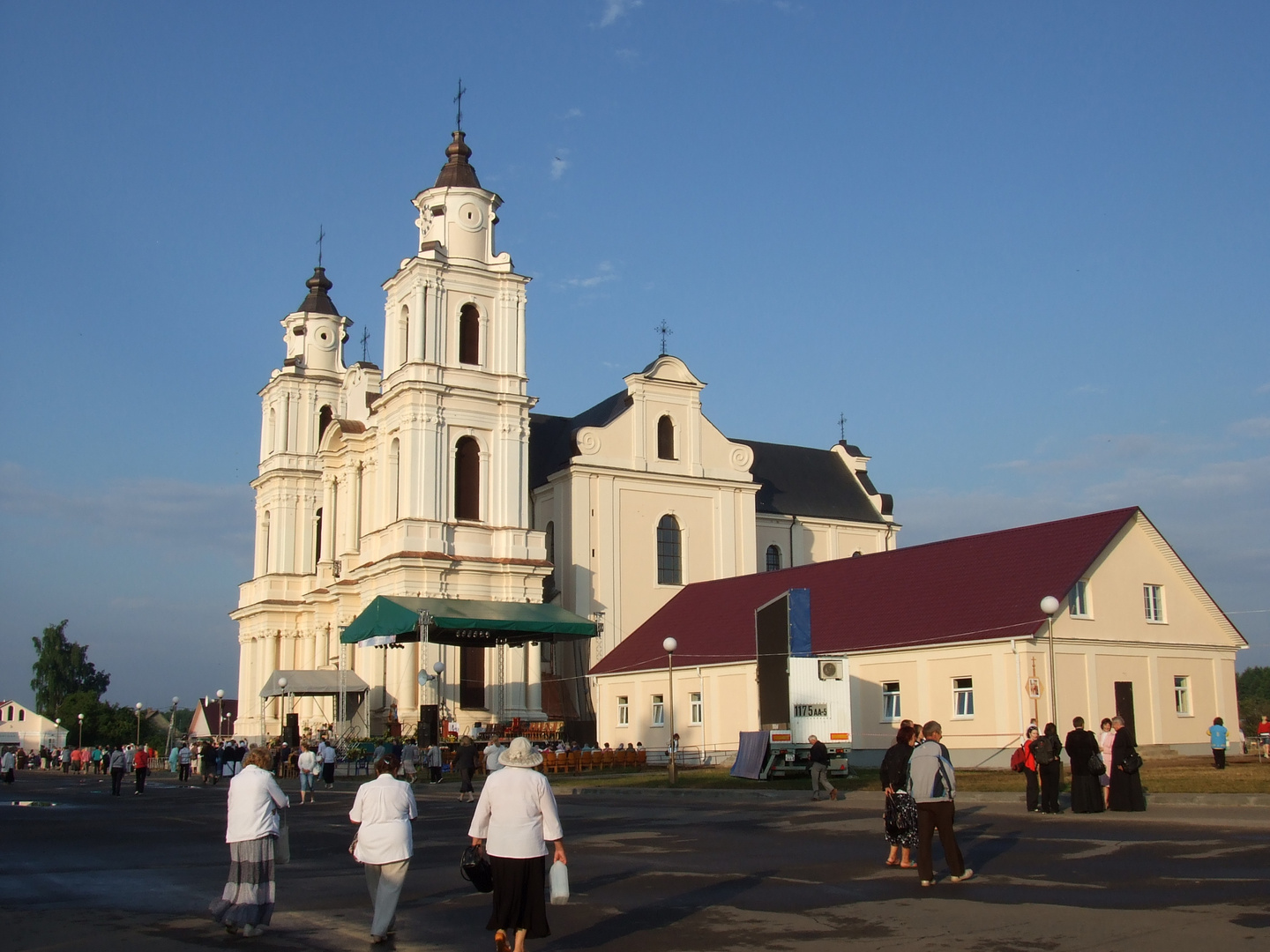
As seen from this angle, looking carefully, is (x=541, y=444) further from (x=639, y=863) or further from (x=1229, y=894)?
(x=1229, y=894)

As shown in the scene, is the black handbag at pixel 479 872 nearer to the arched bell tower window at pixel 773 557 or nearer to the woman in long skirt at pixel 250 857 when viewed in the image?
the woman in long skirt at pixel 250 857

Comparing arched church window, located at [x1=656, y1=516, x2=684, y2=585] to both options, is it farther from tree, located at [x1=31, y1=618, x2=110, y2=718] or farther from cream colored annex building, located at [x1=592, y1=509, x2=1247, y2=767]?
tree, located at [x1=31, y1=618, x2=110, y2=718]

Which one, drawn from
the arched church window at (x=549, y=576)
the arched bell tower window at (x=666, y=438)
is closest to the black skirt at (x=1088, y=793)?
the arched church window at (x=549, y=576)

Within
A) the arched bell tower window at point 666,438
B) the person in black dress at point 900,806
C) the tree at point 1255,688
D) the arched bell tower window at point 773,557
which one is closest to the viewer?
the person in black dress at point 900,806

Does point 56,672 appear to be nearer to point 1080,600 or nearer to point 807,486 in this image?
point 807,486

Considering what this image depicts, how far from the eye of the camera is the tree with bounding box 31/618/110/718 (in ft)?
383

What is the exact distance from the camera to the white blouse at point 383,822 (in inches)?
377

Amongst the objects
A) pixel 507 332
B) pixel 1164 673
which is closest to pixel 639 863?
pixel 1164 673

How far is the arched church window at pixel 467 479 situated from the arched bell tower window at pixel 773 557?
16.1m

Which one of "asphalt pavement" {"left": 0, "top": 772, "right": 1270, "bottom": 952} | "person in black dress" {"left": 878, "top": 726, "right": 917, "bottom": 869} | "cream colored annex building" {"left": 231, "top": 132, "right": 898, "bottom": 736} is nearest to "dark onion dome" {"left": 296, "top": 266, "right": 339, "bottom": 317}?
"cream colored annex building" {"left": 231, "top": 132, "right": 898, "bottom": 736}

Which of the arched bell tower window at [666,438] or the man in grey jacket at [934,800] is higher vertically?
the arched bell tower window at [666,438]

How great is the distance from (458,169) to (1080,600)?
31.2 m

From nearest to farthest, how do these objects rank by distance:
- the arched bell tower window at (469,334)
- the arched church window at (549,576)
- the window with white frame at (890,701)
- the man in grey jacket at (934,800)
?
the man in grey jacket at (934,800)
the window with white frame at (890,701)
the arched bell tower window at (469,334)
the arched church window at (549,576)

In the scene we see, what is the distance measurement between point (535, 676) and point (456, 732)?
16.7 ft
